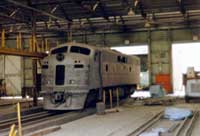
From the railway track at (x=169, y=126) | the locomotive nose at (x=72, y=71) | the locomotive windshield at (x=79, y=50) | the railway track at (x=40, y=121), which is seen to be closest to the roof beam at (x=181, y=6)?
the locomotive windshield at (x=79, y=50)

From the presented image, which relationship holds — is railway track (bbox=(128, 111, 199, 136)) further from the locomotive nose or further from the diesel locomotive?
the locomotive nose

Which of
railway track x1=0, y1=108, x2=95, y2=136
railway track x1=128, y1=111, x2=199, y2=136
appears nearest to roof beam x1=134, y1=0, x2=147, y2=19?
railway track x1=0, y1=108, x2=95, y2=136

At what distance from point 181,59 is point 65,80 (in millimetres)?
17813

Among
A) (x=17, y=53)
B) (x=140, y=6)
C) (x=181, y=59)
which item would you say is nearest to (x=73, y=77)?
(x=17, y=53)

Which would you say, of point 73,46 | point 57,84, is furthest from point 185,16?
point 57,84

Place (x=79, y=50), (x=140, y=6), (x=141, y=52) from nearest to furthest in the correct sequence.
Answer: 1. (x=79, y=50)
2. (x=140, y=6)
3. (x=141, y=52)

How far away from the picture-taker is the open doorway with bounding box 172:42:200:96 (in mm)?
32062

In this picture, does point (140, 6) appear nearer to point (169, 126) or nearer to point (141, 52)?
point (141, 52)

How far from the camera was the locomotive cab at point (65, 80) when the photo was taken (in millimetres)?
16641

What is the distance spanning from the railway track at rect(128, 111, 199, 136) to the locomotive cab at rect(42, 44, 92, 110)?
3.71 metres

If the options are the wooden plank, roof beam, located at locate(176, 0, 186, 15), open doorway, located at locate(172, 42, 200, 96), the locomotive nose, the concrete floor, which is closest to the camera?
the concrete floor

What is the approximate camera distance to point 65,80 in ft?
55.3

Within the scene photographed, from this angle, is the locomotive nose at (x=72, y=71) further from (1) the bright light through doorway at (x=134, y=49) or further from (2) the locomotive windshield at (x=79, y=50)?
(1) the bright light through doorway at (x=134, y=49)

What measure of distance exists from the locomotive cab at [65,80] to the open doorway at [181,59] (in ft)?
53.2
